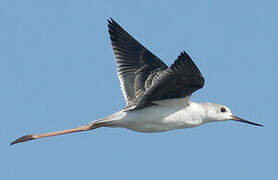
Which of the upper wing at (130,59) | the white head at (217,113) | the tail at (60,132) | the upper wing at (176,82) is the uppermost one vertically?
the upper wing at (130,59)

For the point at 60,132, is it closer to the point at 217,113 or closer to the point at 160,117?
the point at 160,117

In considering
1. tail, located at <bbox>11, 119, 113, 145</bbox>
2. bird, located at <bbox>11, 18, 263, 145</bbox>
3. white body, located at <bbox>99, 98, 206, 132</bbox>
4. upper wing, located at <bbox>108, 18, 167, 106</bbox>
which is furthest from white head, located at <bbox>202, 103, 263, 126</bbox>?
tail, located at <bbox>11, 119, 113, 145</bbox>

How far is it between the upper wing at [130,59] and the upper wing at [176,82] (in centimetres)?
175

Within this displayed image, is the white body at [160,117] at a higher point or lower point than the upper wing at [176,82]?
lower

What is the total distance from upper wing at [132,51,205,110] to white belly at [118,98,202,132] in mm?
150

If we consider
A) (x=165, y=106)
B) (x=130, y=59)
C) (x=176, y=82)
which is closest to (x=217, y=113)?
(x=165, y=106)

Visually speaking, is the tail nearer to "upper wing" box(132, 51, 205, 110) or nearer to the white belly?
the white belly

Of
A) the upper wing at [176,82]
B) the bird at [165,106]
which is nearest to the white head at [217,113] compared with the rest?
the bird at [165,106]

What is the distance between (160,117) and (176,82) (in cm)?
99

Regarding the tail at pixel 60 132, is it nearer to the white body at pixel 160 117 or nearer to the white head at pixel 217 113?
the white body at pixel 160 117

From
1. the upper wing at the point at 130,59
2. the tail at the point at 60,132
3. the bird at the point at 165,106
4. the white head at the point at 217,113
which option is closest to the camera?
the bird at the point at 165,106

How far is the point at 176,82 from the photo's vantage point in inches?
400

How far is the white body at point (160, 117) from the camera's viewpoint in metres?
10.9

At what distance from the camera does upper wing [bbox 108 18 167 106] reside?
41.4ft
